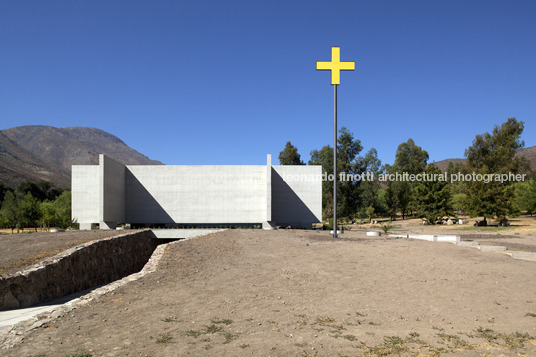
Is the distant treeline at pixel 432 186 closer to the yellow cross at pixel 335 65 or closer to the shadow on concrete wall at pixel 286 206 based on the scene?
the shadow on concrete wall at pixel 286 206

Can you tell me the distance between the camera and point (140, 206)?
3058 centimetres

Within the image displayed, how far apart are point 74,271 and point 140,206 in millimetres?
18950

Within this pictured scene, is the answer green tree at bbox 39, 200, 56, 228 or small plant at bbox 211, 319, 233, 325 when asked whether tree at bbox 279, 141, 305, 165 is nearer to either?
green tree at bbox 39, 200, 56, 228

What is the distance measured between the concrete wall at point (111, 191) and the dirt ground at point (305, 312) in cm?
1844

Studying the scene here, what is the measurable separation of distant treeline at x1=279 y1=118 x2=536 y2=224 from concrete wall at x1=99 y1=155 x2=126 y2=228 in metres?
31.1

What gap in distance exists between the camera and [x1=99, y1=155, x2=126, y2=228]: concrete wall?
1043 inches

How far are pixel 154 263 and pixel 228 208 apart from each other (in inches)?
840

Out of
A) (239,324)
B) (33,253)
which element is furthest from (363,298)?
(33,253)

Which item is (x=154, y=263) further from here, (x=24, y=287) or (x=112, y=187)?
(x=112, y=187)

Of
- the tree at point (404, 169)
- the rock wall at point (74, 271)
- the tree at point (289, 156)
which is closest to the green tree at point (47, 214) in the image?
the rock wall at point (74, 271)

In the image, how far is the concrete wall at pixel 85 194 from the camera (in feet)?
94.6

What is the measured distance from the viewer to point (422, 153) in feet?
235

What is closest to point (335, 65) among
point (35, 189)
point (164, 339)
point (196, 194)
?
point (164, 339)

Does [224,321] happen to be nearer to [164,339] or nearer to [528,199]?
[164,339]
